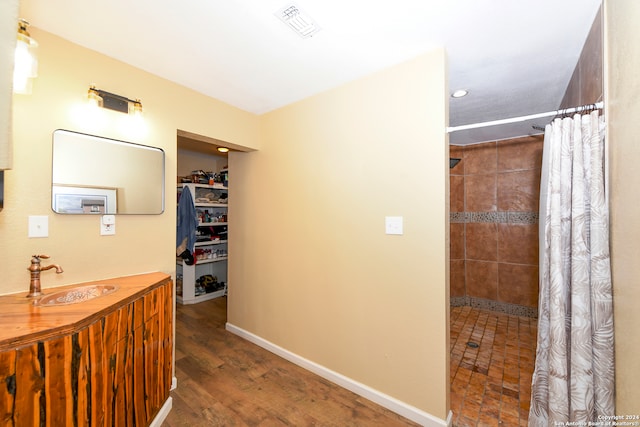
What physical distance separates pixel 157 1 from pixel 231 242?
224 centimetres

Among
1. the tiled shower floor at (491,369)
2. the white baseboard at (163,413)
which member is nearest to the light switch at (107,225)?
the white baseboard at (163,413)

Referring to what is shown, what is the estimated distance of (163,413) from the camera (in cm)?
168

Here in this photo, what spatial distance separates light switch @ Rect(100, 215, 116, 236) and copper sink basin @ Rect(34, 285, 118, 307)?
358 millimetres

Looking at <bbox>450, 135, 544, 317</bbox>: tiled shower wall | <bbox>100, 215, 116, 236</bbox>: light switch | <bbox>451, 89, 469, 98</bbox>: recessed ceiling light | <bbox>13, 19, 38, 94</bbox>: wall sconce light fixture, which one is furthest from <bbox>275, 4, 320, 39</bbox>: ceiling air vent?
<bbox>450, 135, 544, 317</bbox>: tiled shower wall

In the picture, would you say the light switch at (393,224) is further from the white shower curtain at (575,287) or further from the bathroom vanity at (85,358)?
the bathroom vanity at (85,358)

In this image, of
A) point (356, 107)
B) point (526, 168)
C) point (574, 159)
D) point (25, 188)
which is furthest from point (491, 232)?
point (25, 188)

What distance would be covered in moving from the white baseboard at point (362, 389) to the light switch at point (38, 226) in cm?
194

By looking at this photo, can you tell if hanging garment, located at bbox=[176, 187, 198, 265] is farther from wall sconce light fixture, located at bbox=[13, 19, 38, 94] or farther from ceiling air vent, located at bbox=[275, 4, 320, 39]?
ceiling air vent, located at bbox=[275, 4, 320, 39]

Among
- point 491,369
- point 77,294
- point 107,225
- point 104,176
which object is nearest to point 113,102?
point 104,176

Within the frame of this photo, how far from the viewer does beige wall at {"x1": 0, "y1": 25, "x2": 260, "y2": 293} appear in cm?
143

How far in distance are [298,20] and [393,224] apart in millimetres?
1360

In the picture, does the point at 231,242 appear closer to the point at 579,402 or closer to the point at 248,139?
the point at 248,139

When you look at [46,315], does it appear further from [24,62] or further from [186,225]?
[186,225]

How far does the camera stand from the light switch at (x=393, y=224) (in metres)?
1.78
